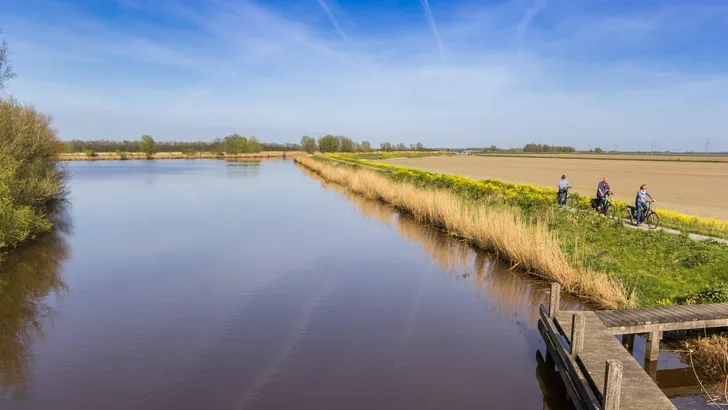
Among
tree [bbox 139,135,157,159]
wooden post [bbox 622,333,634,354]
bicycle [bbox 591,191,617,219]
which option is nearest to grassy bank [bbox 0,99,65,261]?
wooden post [bbox 622,333,634,354]

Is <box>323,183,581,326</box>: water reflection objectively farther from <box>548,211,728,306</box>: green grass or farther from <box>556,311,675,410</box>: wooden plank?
<box>556,311,675,410</box>: wooden plank

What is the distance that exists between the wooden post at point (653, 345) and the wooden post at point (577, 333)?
6.81ft

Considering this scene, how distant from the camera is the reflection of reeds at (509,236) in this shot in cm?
1014

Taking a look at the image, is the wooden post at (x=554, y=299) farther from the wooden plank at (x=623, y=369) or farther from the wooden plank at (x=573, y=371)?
the wooden plank at (x=623, y=369)

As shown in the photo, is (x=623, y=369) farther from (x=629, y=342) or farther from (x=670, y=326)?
(x=629, y=342)

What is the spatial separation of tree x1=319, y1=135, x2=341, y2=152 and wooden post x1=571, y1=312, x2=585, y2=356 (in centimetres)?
13008

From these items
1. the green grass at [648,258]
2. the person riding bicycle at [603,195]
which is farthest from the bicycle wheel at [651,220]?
the green grass at [648,258]

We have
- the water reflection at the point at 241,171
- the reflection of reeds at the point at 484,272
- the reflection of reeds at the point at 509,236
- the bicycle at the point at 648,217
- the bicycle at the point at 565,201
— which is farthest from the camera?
the water reflection at the point at 241,171

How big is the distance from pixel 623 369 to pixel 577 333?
2.21ft

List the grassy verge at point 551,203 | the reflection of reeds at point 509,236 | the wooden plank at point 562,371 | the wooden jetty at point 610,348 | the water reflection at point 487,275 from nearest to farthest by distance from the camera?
the wooden jetty at point 610,348
the wooden plank at point 562,371
the reflection of reeds at point 509,236
the water reflection at point 487,275
the grassy verge at point 551,203

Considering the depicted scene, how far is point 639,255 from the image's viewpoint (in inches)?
468

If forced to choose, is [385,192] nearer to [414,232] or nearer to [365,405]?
[414,232]

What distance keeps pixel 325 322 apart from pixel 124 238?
469 inches

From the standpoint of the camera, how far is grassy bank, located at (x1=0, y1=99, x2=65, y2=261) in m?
13.7
